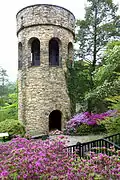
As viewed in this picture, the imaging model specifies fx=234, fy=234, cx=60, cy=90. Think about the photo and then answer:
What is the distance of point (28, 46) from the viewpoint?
1370 cm

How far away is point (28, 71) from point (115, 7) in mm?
6577

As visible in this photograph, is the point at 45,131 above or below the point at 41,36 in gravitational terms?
below

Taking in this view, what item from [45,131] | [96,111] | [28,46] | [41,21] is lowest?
[45,131]

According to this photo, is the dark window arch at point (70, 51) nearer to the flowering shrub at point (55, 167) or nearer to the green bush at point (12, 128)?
the green bush at point (12, 128)

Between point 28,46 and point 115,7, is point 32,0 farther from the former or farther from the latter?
point 115,7

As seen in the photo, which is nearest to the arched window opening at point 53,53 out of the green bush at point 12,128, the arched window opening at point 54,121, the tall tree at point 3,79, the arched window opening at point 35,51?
the arched window opening at point 35,51

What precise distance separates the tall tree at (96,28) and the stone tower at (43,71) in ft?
3.16

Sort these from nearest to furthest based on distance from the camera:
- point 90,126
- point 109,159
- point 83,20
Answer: point 109,159 < point 90,126 < point 83,20

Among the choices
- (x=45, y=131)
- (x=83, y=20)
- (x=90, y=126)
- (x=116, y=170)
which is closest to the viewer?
(x=116, y=170)

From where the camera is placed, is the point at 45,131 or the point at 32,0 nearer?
the point at 45,131

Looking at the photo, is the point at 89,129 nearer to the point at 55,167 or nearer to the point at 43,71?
the point at 43,71

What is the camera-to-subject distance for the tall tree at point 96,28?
1384cm

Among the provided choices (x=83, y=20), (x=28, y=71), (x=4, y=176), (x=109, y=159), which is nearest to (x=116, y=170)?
(x=109, y=159)

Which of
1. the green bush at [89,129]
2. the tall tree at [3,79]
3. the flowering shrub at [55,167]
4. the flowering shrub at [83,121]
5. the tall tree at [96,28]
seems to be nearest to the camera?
the flowering shrub at [55,167]
